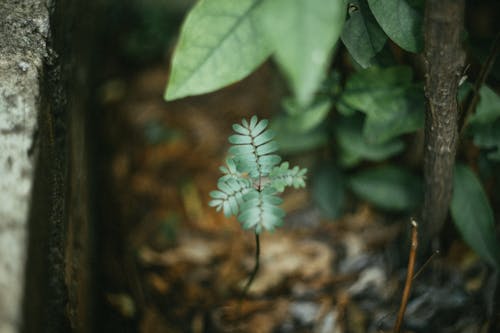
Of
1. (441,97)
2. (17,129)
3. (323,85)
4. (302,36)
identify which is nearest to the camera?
(302,36)

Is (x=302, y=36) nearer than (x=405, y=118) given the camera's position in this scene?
Yes

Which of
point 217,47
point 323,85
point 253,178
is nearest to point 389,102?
point 323,85

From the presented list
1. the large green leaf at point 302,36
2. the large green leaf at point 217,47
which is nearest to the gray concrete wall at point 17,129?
the large green leaf at point 217,47

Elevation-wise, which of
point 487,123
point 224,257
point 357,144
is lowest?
point 224,257

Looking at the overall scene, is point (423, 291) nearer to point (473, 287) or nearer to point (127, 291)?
point (473, 287)

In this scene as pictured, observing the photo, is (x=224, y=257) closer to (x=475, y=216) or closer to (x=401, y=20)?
(x=475, y=216)

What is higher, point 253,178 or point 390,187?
point 253,178

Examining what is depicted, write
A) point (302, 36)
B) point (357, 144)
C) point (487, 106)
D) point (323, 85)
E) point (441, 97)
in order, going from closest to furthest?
point (302, 36) → point (441, 97) → point (487, 106) → point (323, 85) → point (357, 144)

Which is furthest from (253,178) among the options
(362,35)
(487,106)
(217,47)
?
(487,106)
